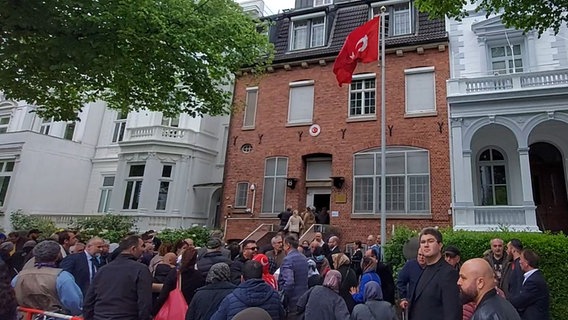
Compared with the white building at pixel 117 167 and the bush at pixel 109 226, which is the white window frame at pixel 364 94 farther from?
the bush at pixel 109 226

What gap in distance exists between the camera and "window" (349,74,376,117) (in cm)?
1574

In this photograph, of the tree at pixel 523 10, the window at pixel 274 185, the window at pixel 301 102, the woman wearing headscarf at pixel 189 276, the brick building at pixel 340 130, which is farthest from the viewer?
the window at pixel 301 102

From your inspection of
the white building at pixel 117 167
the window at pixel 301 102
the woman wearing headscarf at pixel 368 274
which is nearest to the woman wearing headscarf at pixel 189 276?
the woman wearing headscarf at pixel 368 274

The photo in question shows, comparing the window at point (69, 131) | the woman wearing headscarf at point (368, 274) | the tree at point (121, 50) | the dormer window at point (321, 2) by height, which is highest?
the dormer window at point (321, 2)

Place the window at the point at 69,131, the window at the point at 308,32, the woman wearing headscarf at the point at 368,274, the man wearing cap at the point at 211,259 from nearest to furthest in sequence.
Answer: the man wearing cap at the point at 211,259
the woman wearing headscarf at the point at 368,274
the window at the point at 308,32
the window at the point at 69,131

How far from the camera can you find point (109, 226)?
16.6m

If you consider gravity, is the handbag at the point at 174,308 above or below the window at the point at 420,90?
below

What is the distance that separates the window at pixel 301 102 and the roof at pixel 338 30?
128 cm

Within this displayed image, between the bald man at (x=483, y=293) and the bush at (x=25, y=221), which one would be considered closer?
the bald man at (x=483, y=293)

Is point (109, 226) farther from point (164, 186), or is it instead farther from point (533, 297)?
point (533, 297)

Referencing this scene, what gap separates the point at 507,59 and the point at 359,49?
22.7 feet

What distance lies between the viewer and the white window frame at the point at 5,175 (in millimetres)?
20344

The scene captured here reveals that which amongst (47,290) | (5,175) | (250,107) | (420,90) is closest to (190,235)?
(250,107)

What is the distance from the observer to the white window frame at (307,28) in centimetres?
1780
